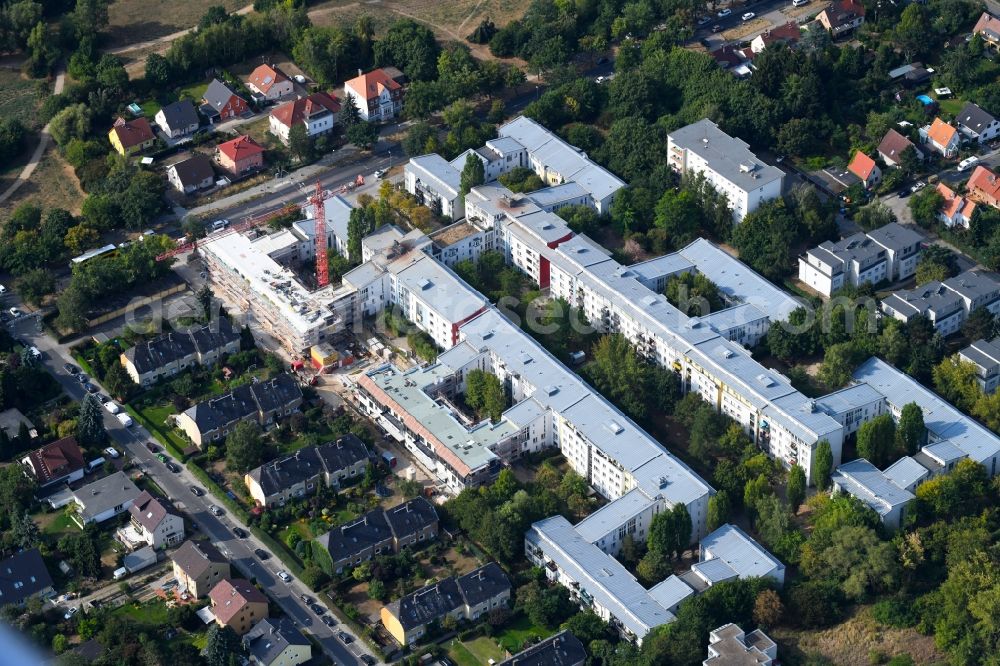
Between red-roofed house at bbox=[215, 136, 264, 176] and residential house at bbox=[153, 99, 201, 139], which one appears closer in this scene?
red-roofed house at bbox=[215, 136, 264, 176]

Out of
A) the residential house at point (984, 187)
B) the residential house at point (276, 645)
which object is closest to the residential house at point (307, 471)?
the residential house at point (276, 645)

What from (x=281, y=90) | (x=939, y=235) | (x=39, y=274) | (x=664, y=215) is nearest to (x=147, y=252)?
(x=39, y=274)

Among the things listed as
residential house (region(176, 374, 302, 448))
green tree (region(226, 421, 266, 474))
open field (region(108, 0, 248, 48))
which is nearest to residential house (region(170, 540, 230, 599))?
→ green tree (region(226, 421, 266, 474))

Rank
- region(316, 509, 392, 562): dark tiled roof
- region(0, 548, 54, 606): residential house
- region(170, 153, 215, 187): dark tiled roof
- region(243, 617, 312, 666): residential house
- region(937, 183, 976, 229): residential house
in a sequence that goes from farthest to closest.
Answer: region(170, 153, 215, 187): dark tiled roof < region(937, 183, 976, 229): residential house < region(316, 509, 392, 562): dark tiled roof < region(0, 548, 54, 606): residential house < region(243, 617, 312, 666): residential house

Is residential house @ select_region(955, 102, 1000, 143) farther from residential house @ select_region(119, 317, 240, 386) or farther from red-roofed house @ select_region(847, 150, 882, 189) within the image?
residential house @ select_region(119, 317, 240, 386)

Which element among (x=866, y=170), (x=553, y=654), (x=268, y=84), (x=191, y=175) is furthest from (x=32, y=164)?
(x=553, y=654)

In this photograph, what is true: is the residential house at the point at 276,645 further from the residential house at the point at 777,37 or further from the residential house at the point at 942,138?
the residential house at the point at 777,37
